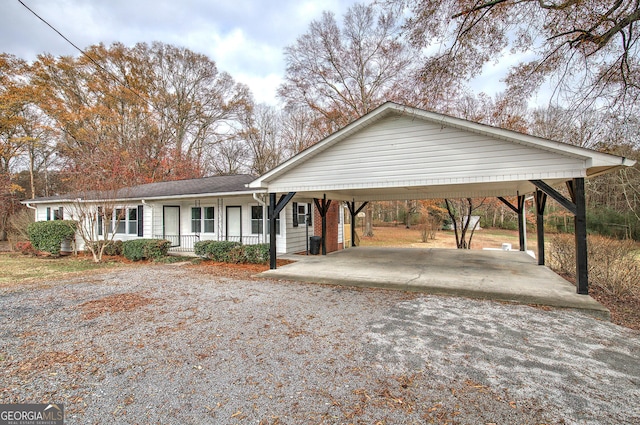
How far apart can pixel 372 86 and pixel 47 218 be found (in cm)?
1978

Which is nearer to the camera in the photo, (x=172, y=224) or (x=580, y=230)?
(x=580, y=230)

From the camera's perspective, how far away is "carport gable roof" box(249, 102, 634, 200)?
235 inches

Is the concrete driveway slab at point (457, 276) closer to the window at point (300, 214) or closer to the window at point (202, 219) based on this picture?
the window at point (300, 214)

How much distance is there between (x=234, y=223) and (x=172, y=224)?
10.3 feet

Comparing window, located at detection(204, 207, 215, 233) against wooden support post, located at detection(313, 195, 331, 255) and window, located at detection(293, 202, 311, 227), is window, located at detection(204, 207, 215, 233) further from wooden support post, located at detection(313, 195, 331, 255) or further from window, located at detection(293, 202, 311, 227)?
wooden support post, located at detection(313, 195, 331, 255)

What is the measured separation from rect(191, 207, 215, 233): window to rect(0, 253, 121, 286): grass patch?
3177mm

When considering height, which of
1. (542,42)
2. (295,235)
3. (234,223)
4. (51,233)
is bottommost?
(295,235)

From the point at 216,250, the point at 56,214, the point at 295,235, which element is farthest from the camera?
the point at 56,214

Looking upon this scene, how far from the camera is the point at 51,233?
1264 cm

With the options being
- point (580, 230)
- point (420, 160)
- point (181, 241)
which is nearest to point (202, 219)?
point (181, 241)

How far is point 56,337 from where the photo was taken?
4.00 m

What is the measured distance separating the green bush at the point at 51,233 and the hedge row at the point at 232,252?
649cm

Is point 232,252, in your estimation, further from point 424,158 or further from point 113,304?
point 424,158

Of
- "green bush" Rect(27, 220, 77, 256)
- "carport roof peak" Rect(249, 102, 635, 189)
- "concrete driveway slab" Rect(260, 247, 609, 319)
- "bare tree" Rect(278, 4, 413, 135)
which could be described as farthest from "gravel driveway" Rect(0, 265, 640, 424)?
"bare tree" Rect(278, 4, 413, 135)
